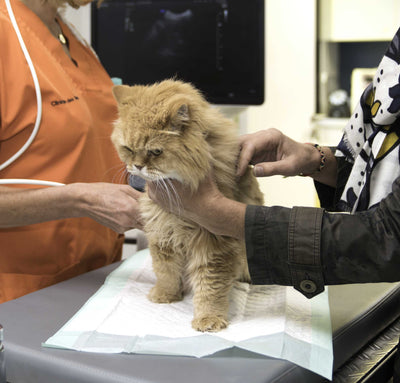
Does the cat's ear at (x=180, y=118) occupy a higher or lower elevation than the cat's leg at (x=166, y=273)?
higher

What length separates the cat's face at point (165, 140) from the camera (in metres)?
1.03

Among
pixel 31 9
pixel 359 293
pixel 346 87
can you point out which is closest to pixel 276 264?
pixel 359 293

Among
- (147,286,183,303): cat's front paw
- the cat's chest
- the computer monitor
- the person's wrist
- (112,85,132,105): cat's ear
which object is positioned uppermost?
the computer monitor

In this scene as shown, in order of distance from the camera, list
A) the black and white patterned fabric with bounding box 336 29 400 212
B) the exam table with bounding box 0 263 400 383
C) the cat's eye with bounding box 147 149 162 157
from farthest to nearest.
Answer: the cat's eye with bounding box 147 149 162 157, the black and white patterned fabric with bounding box 336 29 400 212, the exam table with bounding box 0 263 400 383

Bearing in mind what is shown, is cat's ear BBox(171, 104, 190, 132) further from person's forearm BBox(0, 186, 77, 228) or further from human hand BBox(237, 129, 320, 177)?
person's forearm BBox(0, 186, 77, 228)

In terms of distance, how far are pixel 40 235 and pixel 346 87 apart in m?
3.90

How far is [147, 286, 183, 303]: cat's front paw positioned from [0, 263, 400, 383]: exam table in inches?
6.4

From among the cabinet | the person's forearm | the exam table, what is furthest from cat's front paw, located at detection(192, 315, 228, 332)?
the cabinet

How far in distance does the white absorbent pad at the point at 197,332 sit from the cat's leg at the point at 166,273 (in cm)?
2

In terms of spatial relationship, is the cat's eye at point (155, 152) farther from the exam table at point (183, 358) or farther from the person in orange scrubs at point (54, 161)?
the exam table at point (183, 358)

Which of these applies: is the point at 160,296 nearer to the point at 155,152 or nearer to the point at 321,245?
the point at 155,152

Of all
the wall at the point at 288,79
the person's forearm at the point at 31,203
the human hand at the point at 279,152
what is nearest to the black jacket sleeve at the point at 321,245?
the human hand at the point at 279,152

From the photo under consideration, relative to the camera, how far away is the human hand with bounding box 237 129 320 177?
1203mm

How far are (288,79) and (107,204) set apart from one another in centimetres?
273
